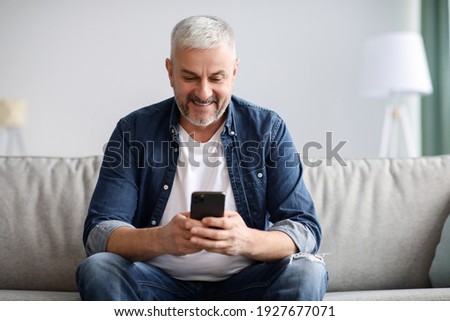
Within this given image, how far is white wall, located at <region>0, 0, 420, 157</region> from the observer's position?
15.2ft

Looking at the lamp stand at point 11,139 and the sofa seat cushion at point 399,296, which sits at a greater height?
the lamp stand at point 11,139

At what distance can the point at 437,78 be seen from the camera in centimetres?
450

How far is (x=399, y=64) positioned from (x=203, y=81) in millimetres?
2465

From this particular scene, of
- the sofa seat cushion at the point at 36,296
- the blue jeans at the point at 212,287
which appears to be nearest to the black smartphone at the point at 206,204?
the blue jeans at the point at 212,287

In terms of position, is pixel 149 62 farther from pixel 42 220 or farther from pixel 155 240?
pixel 155 240

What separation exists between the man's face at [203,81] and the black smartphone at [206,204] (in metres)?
0.36

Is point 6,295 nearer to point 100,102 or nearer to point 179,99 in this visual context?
point 179,99

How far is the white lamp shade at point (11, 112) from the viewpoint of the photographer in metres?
4.48

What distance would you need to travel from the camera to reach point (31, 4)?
4.71 meters

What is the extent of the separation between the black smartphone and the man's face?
361 millimetres
